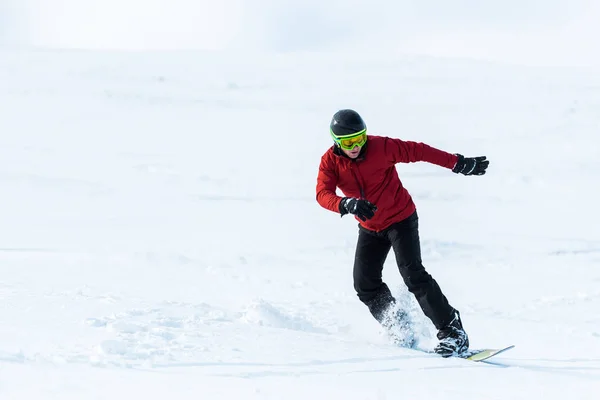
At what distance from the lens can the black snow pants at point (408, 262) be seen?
4992mm

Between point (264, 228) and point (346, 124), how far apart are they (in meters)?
6.38

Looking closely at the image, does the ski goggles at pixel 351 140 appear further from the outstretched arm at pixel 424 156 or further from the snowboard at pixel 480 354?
the snowboard at pixel 480 354

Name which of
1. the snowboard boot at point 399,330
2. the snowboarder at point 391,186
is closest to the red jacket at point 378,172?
the snowboarder at point 391,186

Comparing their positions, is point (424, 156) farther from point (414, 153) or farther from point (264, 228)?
point (264, 228)

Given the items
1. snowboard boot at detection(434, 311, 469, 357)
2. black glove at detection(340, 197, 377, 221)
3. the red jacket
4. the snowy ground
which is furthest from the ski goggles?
snowboard boot at detection(434, 311, 469, 357)

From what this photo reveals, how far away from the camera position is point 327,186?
193 inches

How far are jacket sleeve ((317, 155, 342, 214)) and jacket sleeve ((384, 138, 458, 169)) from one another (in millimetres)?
426

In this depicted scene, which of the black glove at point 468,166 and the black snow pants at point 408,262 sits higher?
the black glove at point 468,166

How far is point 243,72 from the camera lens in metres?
24.8

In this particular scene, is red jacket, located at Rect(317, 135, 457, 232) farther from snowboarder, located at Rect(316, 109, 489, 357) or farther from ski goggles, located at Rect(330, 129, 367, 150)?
ski goggles, located at Rect(330, 129, 367, 150)

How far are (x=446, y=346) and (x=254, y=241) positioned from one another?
18.2 ft

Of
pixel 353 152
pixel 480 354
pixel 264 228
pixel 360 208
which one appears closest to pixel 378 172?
pixel 353 152

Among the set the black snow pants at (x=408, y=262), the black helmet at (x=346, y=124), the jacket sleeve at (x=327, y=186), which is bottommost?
the black snow pants at (x=408, y=262)

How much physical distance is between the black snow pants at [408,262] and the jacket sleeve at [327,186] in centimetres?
59
